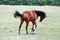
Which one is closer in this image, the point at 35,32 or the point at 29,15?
the point at 29,15

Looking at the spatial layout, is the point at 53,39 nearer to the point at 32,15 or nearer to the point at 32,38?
the point at 32,38

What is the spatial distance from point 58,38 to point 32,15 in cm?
174

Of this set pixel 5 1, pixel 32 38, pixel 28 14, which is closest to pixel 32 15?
pixel 28 14

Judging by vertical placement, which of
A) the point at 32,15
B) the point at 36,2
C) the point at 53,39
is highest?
the point at 36,2

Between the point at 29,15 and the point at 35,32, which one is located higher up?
the point at 29,15

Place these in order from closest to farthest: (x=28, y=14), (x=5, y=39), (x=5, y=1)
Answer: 1. (x=5, y=39)
2. (x=28, y=14)
3. (x=5, y=1)

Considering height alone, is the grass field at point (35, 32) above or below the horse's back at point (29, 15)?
below

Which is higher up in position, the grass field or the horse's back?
the horse's back

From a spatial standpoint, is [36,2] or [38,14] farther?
[36,2]

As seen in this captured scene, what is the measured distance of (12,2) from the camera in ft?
207

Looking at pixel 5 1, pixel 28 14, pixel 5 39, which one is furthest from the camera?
pixel 5 1

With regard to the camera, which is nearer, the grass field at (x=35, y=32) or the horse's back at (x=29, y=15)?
the grass field at (x=35, y=32)

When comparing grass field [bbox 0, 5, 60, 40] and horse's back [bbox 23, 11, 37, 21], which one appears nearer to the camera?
grass field [bbox 0, 5, 60, 40]

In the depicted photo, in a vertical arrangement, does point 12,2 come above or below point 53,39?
above
